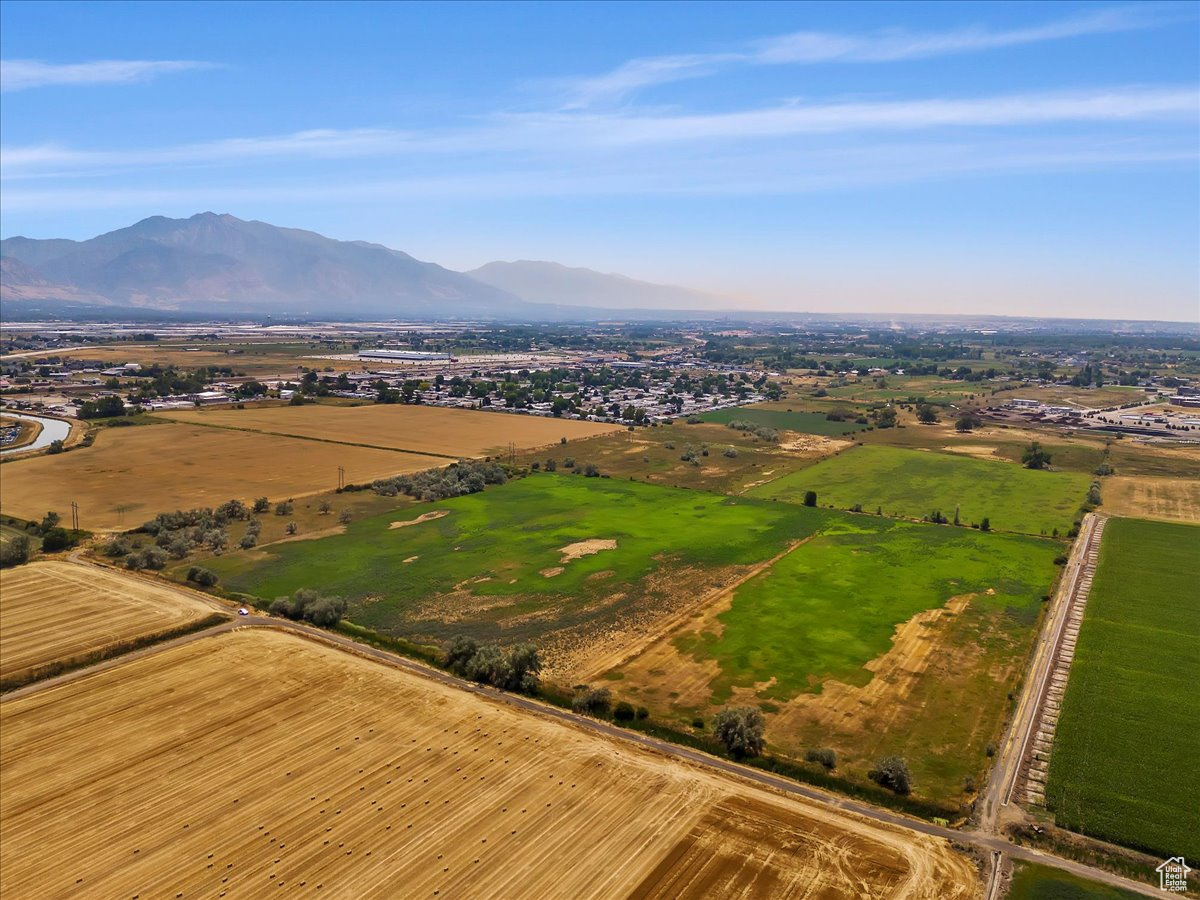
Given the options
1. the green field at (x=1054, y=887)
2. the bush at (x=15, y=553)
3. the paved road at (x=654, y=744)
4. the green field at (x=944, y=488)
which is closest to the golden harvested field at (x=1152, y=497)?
the green field at (x=944, y=488)

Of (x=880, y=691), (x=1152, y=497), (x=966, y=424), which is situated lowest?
(x=880, y=691)

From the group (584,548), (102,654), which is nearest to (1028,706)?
(584,548)

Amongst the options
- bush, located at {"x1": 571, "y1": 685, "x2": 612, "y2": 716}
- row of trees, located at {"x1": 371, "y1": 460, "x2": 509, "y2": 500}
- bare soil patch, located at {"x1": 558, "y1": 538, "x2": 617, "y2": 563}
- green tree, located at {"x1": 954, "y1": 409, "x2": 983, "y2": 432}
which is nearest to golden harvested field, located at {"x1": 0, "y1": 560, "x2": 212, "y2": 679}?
bare soil patch, located at {"x1": 558, "y1": 538, "x2": 617, "y2": 563}

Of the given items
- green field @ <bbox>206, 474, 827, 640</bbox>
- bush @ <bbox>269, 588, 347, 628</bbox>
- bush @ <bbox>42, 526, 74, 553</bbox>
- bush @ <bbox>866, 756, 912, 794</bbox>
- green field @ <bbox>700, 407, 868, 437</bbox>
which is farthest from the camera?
green field @ <bbox>700, 407, 868, 437</bbox>

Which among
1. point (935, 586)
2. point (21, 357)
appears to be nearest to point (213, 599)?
point (935, 586)

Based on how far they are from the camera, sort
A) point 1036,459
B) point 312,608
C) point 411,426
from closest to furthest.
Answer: point 312,608
point 1036,459
point 411,426

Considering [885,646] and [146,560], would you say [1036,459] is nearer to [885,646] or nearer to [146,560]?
[885,646]

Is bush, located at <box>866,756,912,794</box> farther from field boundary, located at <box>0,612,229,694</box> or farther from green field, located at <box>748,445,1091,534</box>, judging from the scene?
green field, located at <box>748,445,1091,534</box>

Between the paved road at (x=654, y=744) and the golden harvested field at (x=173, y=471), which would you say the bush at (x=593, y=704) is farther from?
the golden harvested field at (x=173, y=471)
